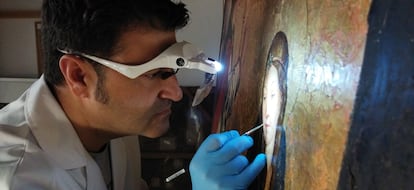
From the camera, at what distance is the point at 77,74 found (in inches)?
40.4

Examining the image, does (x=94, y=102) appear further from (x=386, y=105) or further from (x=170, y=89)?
(x=386, y=105)

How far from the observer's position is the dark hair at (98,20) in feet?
3.16

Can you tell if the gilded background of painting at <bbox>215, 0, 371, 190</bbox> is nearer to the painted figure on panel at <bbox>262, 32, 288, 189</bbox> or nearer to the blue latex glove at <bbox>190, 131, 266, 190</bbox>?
the painted figure on panel at <bbox>262, 32, 288, 189</bbox>

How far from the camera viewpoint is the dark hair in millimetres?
964

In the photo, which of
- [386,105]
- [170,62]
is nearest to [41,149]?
[170,62]

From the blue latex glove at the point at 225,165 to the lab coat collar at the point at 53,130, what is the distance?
36cm

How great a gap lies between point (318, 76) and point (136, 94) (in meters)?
0.58

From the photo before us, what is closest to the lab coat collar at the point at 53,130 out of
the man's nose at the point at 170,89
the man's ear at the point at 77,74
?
the man's ear at the point at 77,74

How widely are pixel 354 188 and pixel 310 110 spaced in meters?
0.15

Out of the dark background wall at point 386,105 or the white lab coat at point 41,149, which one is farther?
the white lab coat at point 41,149

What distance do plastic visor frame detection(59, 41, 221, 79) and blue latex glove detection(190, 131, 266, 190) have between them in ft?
0.61

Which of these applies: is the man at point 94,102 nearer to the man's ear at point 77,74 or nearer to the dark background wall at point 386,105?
the man's ear at point 77,74

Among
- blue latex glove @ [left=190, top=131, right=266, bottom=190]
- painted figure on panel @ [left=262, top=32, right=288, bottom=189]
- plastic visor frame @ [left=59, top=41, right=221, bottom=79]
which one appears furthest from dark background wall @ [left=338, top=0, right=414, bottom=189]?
plastic visor frame @ [left=59, top=41, right=221, bottom=79]

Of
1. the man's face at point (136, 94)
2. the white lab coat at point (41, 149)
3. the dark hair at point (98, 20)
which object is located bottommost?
the white lab coat at point (41, 149)
